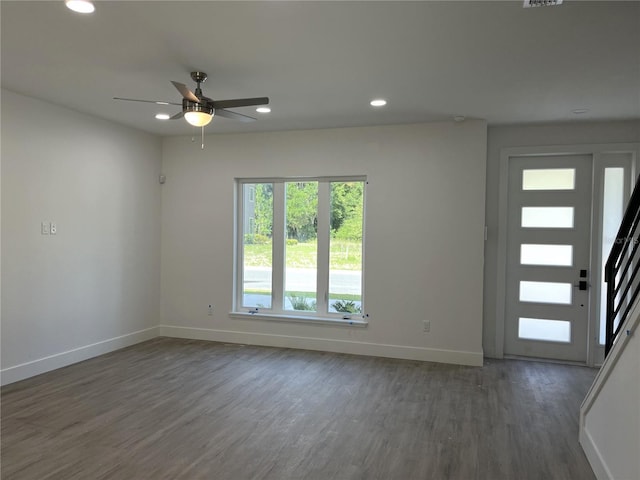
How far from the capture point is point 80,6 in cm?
→ 246

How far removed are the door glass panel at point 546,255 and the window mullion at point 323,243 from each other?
2.34m

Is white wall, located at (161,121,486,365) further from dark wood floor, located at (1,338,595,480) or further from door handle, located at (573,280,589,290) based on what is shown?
door handle, located at (573,280,589,290)

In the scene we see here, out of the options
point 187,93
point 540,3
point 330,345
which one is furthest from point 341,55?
point 330,345

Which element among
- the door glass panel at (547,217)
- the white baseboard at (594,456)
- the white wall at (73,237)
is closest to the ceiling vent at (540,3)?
the white baseboard at (594,456)

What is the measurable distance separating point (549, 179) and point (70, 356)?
18.8 feet

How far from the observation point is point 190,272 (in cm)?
593

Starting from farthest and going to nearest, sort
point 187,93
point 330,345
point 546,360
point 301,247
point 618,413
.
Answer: point 301,247 < point 330,345 < point 546,360 < point 187,93 < point 618,413

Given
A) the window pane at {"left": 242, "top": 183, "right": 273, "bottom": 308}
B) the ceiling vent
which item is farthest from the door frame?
the ceiling vent

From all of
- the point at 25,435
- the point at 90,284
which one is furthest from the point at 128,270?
the point at 25,435

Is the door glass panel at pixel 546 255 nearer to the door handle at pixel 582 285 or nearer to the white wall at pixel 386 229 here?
the door handle at pixel 582 285

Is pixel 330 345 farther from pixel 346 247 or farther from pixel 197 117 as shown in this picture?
pixel 197 117

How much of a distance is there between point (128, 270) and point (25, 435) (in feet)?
8.73

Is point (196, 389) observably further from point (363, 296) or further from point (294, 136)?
point (294, 136)

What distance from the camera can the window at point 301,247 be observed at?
17.8 ft
